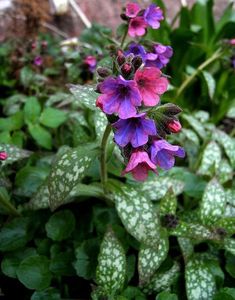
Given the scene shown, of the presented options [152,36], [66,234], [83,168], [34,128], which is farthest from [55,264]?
[152,36]

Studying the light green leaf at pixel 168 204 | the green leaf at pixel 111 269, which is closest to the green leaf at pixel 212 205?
the light green leaf at pixel 168 204

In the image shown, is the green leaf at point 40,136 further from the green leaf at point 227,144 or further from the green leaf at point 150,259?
the green leaf at point 227,144

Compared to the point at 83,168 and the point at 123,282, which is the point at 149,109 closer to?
the point at 83,168

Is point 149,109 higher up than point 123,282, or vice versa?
point 149,109

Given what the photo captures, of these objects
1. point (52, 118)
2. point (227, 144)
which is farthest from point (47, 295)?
point (227, 144)

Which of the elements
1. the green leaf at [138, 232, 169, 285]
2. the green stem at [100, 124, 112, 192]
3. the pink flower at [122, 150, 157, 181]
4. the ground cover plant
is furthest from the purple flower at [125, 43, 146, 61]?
the green leaf at [138, 232, 169, 285]
